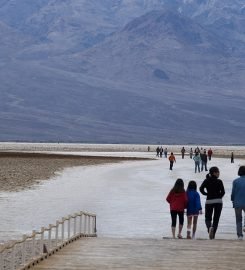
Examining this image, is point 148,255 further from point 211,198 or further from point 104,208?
point 104,208

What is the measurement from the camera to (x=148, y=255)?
14.9 meters

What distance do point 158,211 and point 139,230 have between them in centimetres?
680

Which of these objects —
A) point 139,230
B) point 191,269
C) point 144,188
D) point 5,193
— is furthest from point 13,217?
point 144,188

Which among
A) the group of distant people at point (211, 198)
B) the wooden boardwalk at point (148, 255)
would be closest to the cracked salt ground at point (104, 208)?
the group of distant people at point (211, 198)

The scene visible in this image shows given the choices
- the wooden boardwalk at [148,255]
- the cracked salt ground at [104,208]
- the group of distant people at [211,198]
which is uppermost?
the group of distant people at [211,198]

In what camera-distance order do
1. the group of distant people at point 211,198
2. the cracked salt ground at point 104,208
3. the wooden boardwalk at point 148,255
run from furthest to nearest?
1. the cracked salt ground at point 104,208
2. the group of distant people at point 211,198
3. the wooden boardwalk at point 148,255

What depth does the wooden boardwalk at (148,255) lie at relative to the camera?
1336 centimetres

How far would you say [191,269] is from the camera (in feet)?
42.5

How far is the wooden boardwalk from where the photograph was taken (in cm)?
1336

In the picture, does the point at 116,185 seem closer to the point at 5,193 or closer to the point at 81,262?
the point at 5,193

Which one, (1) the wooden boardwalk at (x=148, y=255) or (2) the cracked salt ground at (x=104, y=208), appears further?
(2) the cracked salt ground at (x=104, y=208)

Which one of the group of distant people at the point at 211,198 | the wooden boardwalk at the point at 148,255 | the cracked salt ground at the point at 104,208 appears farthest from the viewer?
the cracked salt ground at the point at 104,208

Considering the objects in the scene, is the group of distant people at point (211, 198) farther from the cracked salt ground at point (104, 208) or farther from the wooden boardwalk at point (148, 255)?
the cracked salt ground at point (104, 208)

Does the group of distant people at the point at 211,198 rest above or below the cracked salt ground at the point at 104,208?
above
